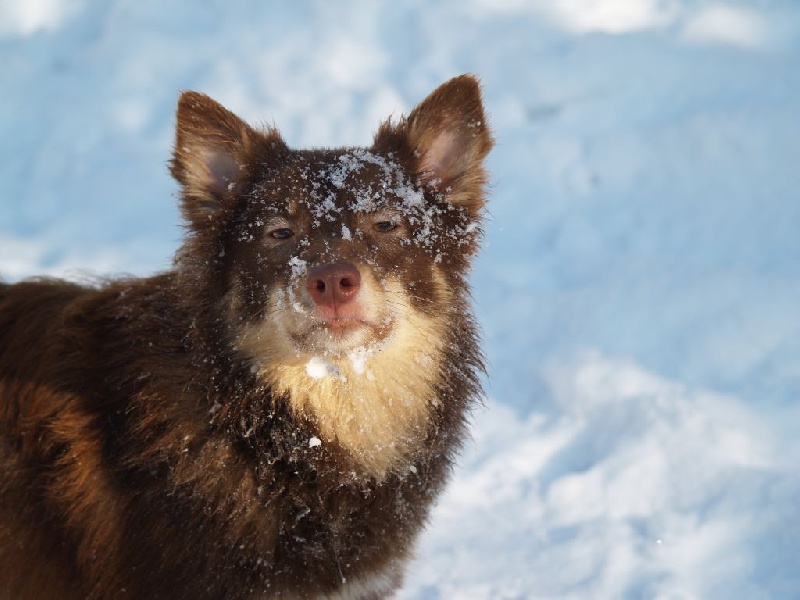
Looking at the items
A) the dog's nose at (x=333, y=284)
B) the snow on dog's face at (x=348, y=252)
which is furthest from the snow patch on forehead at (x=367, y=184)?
the dog's nose at (x=333, y=284)

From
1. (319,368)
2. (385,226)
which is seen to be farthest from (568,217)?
(319,368)

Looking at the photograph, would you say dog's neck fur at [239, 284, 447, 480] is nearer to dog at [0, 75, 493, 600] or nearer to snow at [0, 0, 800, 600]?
dog at [0, 75, 493, 600]

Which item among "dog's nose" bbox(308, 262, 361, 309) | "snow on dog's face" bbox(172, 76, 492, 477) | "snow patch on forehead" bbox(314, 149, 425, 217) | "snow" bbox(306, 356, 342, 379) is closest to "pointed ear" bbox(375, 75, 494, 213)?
"snow on dog's face" bbox(172, 76, 492, 477)

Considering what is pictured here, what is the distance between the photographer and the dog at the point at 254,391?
2.80 meters

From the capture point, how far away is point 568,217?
6.62 meters

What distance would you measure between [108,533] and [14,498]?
434mm

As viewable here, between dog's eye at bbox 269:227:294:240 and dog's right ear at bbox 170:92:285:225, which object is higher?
dog's right ear at bbox 170:92:285:225

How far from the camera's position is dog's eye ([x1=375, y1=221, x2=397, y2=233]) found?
2998 mm

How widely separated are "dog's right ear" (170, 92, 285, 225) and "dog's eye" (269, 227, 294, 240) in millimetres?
331

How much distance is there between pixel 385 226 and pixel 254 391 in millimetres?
794

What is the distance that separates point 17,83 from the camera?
8219 millimetres

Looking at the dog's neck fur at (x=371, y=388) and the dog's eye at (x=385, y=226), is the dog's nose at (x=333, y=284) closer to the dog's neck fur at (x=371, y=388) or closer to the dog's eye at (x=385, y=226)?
the dog's neck fur at (x=371, y=388)

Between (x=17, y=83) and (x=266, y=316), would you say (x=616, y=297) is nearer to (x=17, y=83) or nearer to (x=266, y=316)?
(x=266, y=316)

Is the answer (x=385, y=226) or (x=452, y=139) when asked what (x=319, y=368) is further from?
(x=452, y=139)
